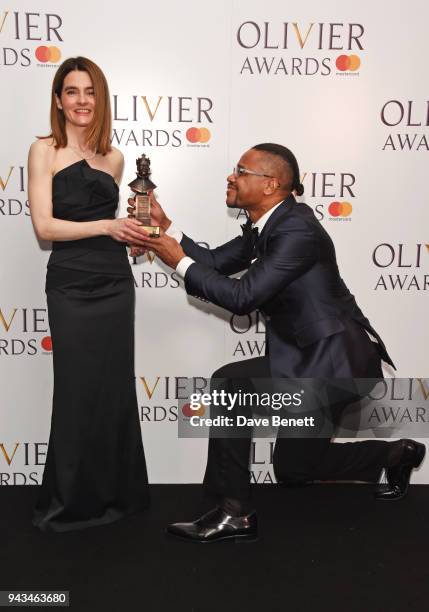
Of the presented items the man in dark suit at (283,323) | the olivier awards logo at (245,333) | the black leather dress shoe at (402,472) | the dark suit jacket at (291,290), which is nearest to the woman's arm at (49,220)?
the man in dark suit at (283,323)

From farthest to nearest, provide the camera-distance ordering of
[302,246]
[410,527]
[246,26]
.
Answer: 1. [246,26]
2. [410,527]
3. [302,246]

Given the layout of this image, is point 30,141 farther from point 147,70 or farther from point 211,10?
point 211,10

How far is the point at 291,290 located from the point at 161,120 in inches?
45.9

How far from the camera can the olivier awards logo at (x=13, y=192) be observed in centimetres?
307

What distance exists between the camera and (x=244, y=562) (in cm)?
252

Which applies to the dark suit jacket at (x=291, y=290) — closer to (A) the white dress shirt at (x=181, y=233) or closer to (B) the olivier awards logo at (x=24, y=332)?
(A) the white dress shirt at (x=181, y=233)

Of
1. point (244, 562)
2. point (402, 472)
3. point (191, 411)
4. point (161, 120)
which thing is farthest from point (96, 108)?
point (402, 472)

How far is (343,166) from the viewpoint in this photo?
3178 millimetres

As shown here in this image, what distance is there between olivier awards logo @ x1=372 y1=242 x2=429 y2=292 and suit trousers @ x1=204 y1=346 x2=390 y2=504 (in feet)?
2.52

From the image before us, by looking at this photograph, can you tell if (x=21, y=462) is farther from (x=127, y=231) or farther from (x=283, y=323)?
(x=283, y=323)

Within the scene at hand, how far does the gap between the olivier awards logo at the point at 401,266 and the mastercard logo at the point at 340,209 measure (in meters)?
0.25

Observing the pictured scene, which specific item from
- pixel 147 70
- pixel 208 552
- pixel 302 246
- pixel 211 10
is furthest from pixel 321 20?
pixel 208 552

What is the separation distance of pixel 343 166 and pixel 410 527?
1780 millimetres

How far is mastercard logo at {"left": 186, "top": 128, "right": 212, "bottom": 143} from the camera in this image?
311 cm
